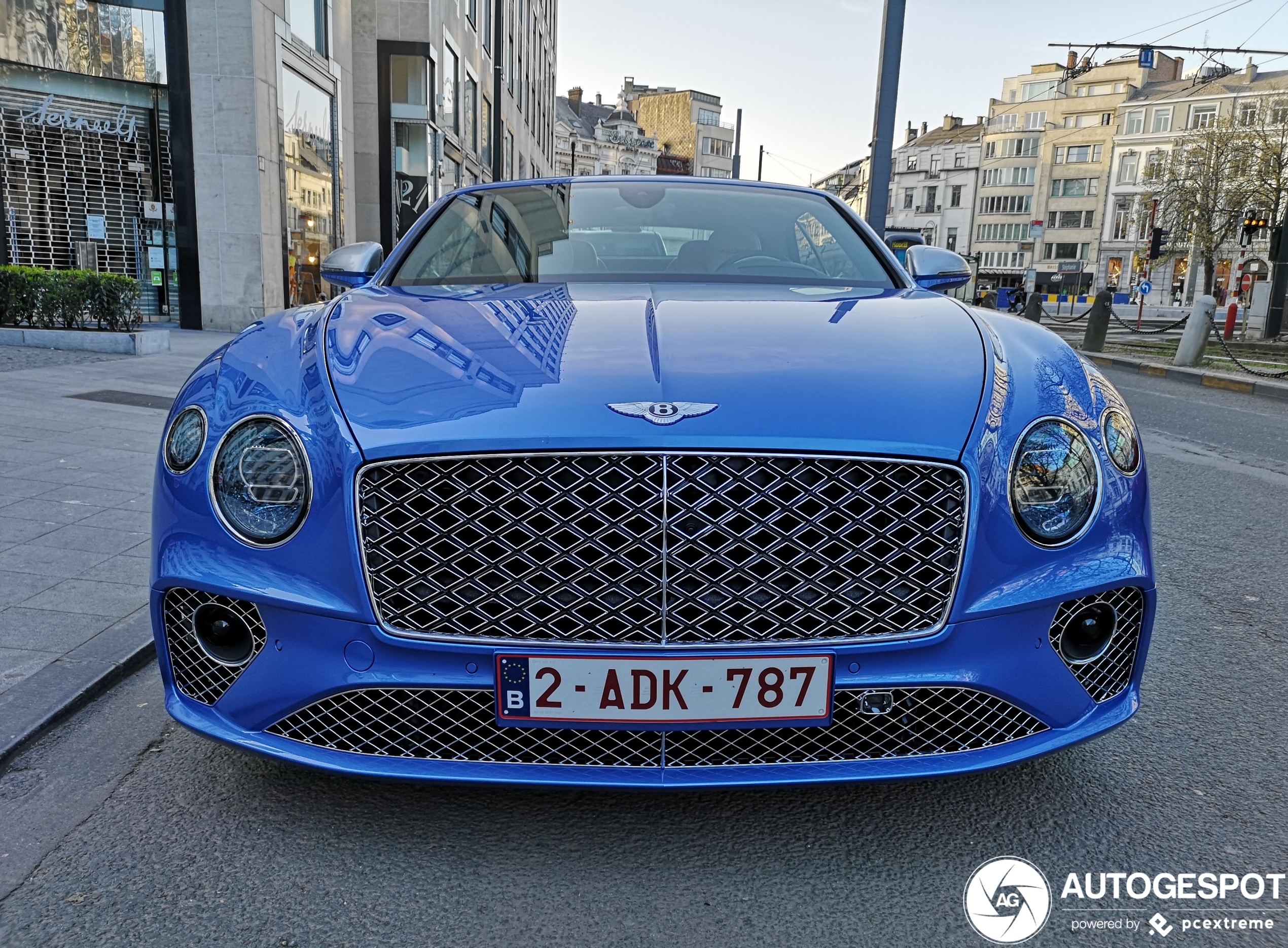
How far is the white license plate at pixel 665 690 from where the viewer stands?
185 cm

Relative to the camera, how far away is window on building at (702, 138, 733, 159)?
114750 mm

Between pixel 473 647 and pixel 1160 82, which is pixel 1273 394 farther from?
pixel 1160 82

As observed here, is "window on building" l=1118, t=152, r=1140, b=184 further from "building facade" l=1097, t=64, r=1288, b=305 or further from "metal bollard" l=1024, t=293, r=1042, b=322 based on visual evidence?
"metal bollard" l=1024, t=293, r=1042, b=322

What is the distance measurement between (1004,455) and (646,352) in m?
0.74

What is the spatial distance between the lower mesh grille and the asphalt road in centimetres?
17

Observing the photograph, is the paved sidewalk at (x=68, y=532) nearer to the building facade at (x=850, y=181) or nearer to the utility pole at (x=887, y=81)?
the utility pole at (x=887, y=81)

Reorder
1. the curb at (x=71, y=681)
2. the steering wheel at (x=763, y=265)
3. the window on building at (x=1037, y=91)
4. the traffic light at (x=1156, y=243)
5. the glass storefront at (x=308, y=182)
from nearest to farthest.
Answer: the curb at (x=71, y=681) → the steering wheel at (x=763, y=265) → the glass storefront at (x=308, y=182) → the traffic light at (x=1156, y=243) → the window on building at (x=1037, y=91)

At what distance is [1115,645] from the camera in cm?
209

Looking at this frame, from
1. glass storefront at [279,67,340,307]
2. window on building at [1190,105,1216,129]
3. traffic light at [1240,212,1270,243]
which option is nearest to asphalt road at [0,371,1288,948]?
glass storefront at [279,67,340,307]

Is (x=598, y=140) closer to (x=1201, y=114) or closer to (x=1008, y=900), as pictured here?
(x=1201, y=114)

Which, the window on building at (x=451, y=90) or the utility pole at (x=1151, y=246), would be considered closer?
the window on building at (x=451, y=90)

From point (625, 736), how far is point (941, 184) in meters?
104

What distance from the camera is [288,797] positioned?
223 centimetres

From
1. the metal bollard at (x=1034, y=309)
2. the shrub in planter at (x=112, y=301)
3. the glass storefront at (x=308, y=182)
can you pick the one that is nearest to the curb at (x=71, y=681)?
the shrub in planter at (x=112, y=301)
